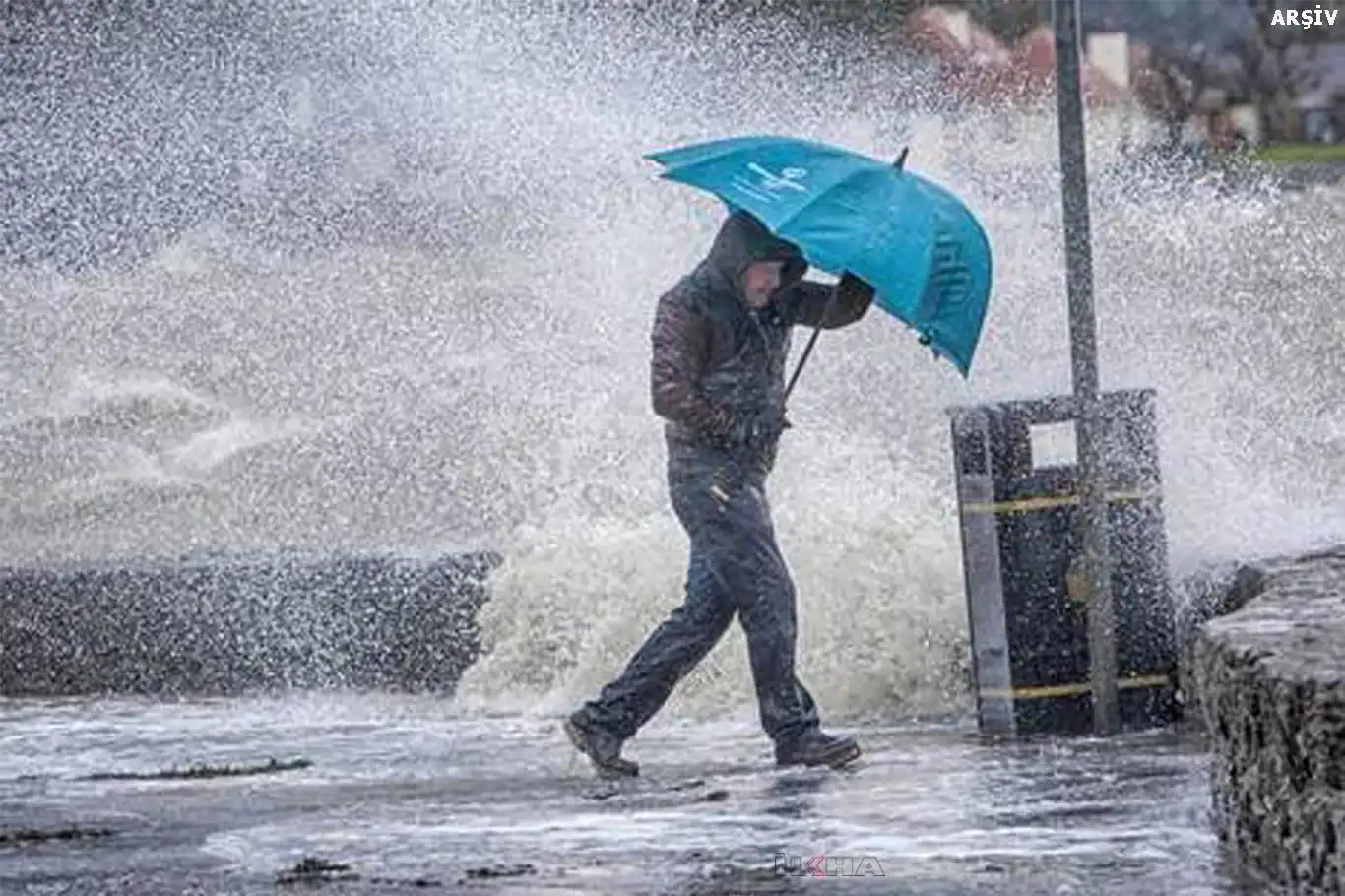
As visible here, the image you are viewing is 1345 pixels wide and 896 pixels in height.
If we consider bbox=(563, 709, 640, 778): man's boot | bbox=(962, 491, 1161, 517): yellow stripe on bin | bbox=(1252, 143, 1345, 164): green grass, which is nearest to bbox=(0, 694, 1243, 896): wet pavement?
bbox=(563, 709, 640, 778): man's boot

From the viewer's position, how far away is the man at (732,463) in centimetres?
1122

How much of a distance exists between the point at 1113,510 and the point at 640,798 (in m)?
1.72

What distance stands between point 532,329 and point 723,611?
8.38m

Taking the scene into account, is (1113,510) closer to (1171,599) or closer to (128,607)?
(1171,599)

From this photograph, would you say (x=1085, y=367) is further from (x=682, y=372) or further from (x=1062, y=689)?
(x=682, y=372)

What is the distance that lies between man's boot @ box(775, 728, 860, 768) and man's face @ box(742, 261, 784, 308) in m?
1.24

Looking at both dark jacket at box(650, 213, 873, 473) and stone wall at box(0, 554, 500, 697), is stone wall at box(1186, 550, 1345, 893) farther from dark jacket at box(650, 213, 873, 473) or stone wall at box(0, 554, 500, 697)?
stone wall at box(0, 554, 500, 697)

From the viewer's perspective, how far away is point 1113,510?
11.6 m

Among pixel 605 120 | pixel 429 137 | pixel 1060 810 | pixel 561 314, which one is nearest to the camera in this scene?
pixel 1060 810

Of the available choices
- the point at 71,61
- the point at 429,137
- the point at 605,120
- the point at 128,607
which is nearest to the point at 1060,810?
the point at 128,607

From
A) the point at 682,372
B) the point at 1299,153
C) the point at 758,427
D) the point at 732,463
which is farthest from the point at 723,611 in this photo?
the point at 1299,153

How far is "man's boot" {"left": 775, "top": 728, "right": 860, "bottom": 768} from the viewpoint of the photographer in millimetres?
11383

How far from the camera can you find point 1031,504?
11.6 m

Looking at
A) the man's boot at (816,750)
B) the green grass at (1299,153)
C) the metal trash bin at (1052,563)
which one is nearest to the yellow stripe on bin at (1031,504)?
the metal trash bin at (1052,563)
